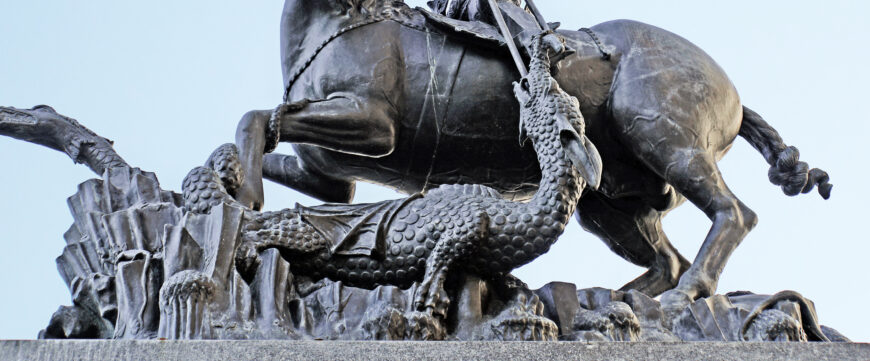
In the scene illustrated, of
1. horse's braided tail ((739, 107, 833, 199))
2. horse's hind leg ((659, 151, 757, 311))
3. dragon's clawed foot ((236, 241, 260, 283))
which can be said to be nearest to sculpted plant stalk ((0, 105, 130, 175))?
dragon's clawed foot ((236, 241, 260, 283))

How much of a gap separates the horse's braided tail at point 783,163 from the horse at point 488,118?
0.4 inches

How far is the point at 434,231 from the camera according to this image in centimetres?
560

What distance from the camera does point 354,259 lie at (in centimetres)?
568

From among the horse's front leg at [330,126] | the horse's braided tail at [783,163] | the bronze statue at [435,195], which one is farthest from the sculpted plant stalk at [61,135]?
the horse's braided tail at [783,163]

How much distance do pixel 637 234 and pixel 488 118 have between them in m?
1.19

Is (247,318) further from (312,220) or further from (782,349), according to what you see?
(782,349)

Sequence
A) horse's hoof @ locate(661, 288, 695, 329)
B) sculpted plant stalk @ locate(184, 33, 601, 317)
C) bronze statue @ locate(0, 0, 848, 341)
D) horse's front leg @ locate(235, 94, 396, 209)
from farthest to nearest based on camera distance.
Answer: horse's front leg @ locate(235, 94, 396, 209)
horse's hoof @ locate(661, 288, 695, 329)
sculpted plant stalk @ locate(184, 33, 601, 317)
bronze statue @ locate(0, 0, 848, 341)

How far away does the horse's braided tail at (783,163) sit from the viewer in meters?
7.17

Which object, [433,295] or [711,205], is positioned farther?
[711,205]

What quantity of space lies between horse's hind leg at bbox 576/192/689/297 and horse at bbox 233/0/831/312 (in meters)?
0.01

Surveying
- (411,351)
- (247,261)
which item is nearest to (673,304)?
(411,351)

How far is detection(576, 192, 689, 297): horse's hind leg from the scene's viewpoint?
7.14 m

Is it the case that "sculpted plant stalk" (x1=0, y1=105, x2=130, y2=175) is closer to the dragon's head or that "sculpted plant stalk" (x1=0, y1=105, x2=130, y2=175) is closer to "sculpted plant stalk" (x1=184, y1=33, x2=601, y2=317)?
"sculpted plant stalk" (x1=184, y1=33, x2=601, y2=317)

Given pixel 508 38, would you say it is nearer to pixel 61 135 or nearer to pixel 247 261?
pixel 247 261
